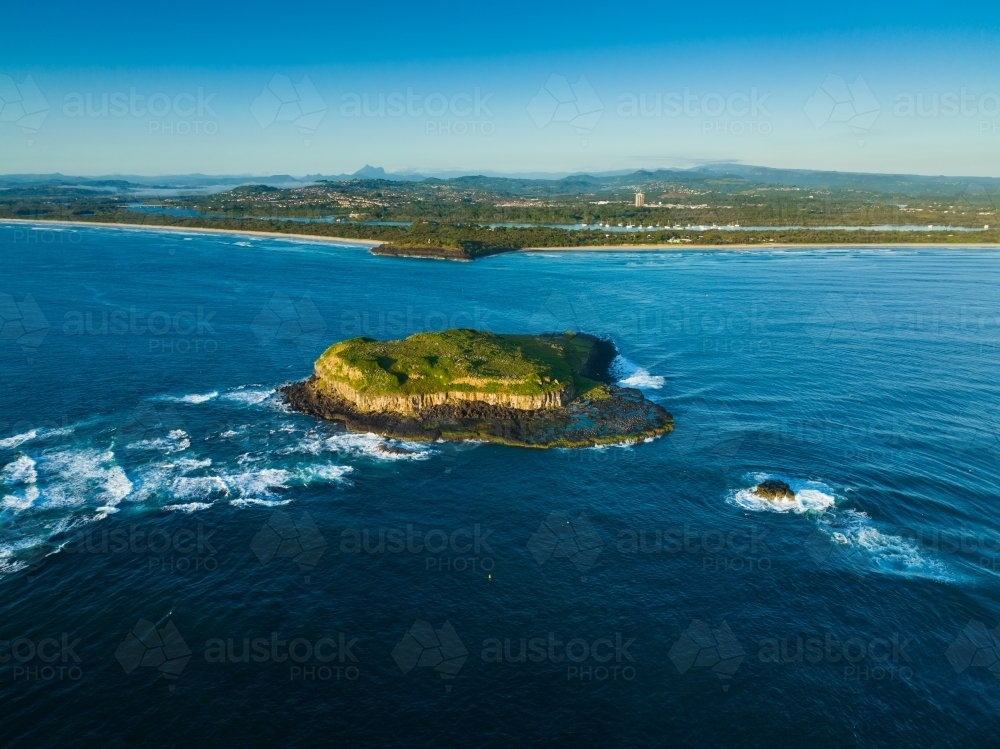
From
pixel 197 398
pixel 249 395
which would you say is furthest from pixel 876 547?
pixel 197 398

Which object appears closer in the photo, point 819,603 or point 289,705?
point 289,705

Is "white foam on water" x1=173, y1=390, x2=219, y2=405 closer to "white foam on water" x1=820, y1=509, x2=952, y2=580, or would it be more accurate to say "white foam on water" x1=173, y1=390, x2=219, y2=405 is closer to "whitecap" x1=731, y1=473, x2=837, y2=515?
"whitecap" x1=731, y1=473, x2=837, y2=515

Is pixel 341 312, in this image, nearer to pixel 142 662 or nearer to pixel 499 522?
pixel 499 522

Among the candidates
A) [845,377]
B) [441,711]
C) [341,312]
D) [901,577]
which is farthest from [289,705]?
[341,312]

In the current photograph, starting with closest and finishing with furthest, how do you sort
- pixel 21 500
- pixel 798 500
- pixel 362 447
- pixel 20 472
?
1. pixel 21 500
2. pixel 798 500
3. pixel 20 472
4. pixel 362 447

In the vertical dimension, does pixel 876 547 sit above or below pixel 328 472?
below

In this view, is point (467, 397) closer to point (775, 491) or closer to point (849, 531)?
point (775, 491)
